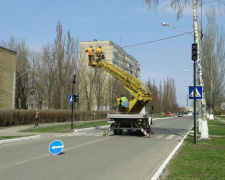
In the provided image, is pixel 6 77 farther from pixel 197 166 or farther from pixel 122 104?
pixel 197 166

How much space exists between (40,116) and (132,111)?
1842 cm

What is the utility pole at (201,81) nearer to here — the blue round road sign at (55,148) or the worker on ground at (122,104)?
the worker on ground at (122,104)

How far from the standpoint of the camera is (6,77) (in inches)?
1761

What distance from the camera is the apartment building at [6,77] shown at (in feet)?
141

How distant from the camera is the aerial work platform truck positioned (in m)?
19.1

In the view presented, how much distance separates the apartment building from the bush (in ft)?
24.2

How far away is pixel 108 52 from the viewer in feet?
339

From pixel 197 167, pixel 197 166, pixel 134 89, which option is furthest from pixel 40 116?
pixel 197 167

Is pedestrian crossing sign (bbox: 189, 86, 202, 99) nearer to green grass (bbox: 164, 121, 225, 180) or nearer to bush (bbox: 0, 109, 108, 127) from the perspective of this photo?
green grass (bbox: 164, 121, 225, 180)

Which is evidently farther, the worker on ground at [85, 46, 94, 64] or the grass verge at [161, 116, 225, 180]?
the worker on ground at [85, 46, 94, 64]

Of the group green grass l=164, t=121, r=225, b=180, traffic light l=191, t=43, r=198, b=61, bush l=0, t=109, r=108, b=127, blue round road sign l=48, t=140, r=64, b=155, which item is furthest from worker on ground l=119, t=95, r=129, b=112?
bush l=0, t=109, r=108, b=127

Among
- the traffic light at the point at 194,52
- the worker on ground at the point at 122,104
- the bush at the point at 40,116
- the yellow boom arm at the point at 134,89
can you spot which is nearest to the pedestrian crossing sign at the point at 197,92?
the traffic light at the point at 194,52

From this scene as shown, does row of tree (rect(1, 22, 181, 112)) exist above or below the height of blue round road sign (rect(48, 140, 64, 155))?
above

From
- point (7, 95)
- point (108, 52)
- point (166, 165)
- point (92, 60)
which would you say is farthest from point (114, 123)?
point (108, 52)
